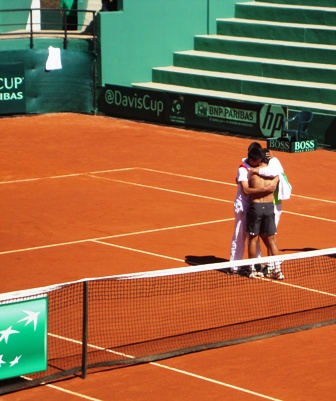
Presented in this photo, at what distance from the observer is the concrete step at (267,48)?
3303cm

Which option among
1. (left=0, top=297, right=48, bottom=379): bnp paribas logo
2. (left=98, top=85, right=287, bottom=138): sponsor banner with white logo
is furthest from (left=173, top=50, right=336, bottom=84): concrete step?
(left=0, top=297, right=48, bottom=379): bnp paribas logo

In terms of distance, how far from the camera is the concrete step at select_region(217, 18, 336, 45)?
33.7m

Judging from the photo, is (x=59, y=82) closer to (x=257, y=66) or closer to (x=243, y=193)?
(x=257, y=66)

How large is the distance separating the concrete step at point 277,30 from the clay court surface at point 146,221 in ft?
18.8

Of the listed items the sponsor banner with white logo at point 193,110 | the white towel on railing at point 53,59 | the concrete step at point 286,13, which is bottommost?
the sponsor banner with white logo at point 193,110

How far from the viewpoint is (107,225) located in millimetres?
19531

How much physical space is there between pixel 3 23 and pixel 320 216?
20.4 metres

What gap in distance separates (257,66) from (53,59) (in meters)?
6.26

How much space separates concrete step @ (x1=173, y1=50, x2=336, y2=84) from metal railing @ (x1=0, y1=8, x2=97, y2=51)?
322cm

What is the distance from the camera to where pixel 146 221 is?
19.8m

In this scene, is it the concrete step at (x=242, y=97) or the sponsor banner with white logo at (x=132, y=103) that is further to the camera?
the sponsor banner with white logo at (x=132, y=103)

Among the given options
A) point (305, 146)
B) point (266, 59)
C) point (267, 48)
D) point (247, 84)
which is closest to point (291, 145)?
point (305, 146)

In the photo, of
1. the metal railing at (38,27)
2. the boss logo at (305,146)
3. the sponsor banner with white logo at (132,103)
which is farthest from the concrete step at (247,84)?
the boss logo at (305,146)

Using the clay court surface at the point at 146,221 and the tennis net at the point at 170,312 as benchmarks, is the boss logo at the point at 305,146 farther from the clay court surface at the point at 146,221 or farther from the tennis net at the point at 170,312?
the tennis net at the point at 170,312
